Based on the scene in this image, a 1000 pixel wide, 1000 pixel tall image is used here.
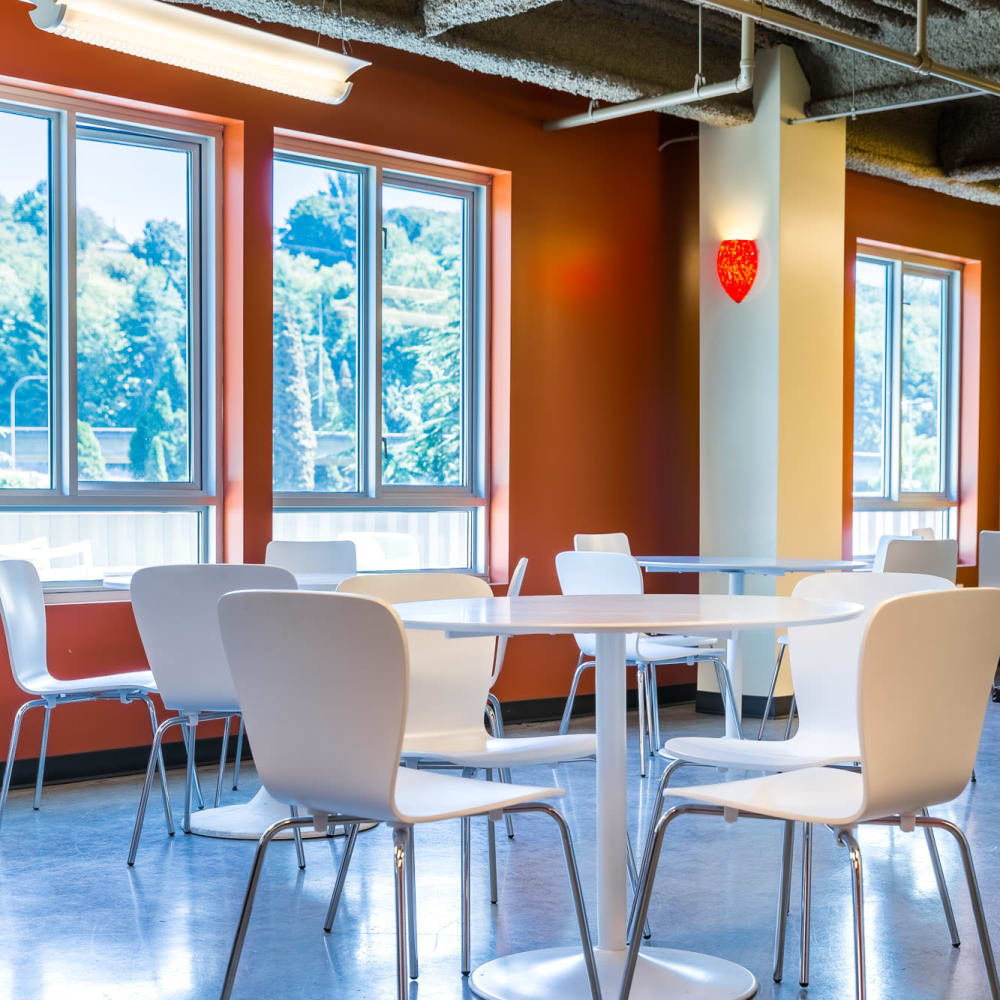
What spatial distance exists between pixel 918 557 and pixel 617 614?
10.4 ft

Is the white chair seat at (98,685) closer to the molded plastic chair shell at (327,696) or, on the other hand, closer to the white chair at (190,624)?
the white chair at (190,624)

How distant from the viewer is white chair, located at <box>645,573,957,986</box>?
2.73 m

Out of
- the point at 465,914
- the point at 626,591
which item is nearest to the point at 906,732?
the point at 465,914

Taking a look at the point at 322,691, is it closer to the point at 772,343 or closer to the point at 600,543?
the point at 600,543

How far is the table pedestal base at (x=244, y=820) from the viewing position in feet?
13.0

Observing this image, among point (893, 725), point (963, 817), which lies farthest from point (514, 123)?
point (893, 725)

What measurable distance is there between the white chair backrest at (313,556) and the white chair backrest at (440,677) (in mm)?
1803

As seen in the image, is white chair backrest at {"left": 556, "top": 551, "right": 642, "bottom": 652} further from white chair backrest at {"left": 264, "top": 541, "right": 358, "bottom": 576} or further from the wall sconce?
the wall sconce

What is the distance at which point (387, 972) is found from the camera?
110 inches

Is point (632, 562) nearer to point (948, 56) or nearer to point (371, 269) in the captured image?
point (371, 269)

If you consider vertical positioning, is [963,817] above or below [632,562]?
below

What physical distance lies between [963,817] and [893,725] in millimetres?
2484

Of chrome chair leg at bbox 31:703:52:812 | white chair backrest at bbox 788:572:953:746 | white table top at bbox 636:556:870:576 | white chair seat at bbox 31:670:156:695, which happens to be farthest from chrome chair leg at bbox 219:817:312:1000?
white table top at bbox 636:556:870:576

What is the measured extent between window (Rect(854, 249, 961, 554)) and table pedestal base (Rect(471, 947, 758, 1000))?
5.89 m
